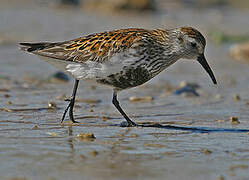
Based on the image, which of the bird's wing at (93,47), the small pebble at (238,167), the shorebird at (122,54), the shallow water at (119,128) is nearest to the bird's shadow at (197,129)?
the shallow water at (119,128)

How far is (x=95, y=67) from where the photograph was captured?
24.1 feet

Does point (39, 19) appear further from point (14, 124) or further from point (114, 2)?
point (14, 124)

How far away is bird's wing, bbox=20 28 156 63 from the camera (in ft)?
24.1

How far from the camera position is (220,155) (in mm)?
5828

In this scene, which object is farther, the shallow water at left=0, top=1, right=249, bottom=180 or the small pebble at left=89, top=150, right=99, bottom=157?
the small pebble at left=89, top=150, right=99, bottom=157

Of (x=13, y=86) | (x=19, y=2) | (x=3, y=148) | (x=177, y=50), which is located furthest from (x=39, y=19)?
(x=3, y=148)

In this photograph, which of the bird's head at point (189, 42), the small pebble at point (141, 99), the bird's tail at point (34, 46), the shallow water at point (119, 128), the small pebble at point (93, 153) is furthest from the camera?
the small pebble at point (141, 99)

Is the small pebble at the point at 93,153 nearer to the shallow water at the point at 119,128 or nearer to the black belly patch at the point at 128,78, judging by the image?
the shallow water at the point at 119,128

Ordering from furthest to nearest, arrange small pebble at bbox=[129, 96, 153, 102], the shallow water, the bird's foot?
small pebble at bbox=[129, 96, 153, 102] → the bird's foot → the shallow water

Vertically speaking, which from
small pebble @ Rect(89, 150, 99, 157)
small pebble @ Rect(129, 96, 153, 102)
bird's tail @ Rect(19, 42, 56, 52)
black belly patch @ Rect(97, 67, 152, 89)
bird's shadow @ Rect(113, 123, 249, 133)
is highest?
bird's tail @ Rect(19, 42, 56, 52)

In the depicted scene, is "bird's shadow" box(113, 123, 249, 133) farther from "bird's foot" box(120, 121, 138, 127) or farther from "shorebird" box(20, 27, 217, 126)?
"shorebird" box(20, 27, 217, 126)

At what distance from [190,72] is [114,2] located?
922 cm

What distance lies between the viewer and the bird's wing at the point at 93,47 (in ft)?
24.1

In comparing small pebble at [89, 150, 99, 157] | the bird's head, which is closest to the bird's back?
the bird's head
